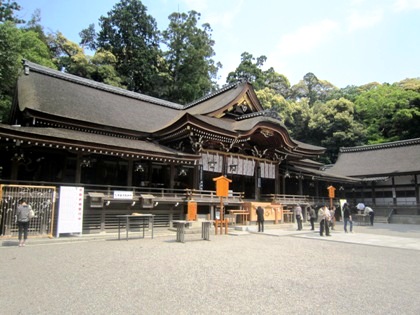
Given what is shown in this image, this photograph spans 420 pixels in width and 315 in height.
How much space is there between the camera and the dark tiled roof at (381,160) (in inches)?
1177

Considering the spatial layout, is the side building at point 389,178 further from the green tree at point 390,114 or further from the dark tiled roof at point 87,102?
the dark tiled roof at point 87,102

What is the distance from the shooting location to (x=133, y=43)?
45062 mm

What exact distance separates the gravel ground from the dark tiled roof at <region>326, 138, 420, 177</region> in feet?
78.6

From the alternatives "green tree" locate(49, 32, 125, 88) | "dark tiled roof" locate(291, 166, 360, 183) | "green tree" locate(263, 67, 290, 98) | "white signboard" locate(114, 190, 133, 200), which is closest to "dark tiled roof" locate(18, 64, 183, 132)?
"white signboard" locate(114, 190, 133, 200)

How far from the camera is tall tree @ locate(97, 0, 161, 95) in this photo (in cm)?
4334

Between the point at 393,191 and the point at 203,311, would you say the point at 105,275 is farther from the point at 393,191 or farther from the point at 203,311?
the point at 393,191

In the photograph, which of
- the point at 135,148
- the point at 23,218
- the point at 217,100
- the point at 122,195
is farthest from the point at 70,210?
the point at 217,100

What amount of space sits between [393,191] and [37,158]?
30.7 m

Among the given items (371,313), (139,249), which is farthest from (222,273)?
(139,249)

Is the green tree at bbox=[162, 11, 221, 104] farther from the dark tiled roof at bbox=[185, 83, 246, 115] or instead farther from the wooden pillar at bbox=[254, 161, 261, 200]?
the wooden pillar at bbox=[254, 161, 261, 200]

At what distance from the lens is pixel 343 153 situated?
39312mm

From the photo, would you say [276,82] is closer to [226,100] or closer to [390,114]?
[390,114]

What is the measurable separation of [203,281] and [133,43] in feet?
149

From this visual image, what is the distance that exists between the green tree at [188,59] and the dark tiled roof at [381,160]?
21.5 meters
